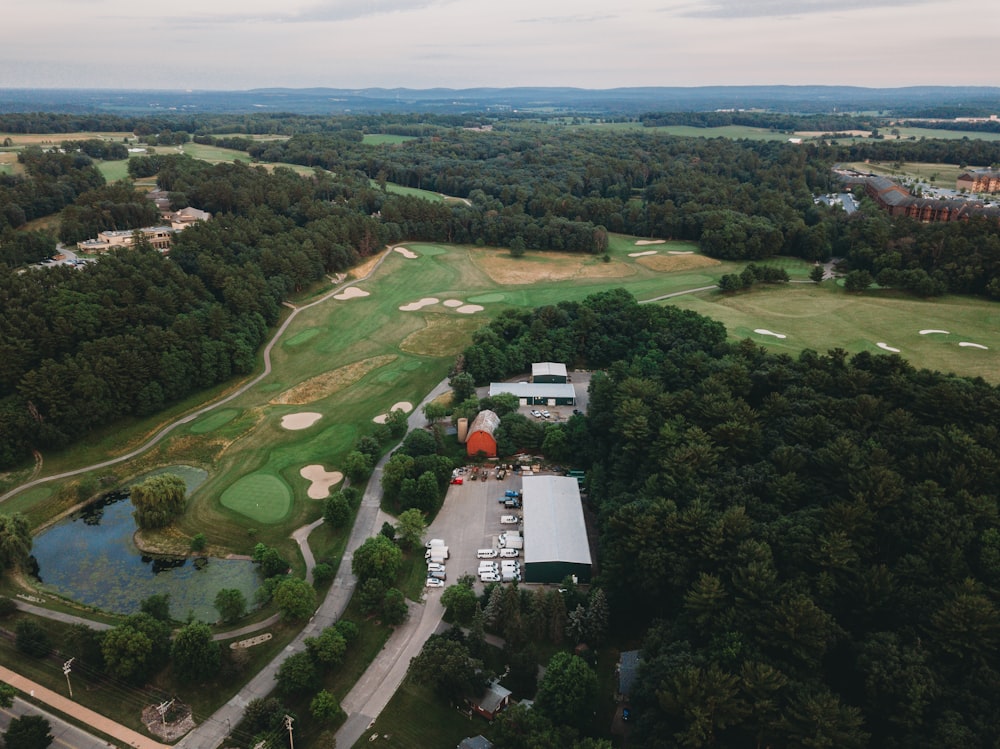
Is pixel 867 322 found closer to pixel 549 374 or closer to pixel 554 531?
pixel 549 374

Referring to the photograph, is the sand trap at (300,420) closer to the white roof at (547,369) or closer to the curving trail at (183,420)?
the curving trail at (183,420)

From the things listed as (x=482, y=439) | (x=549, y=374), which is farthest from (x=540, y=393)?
(x=482, y=439)

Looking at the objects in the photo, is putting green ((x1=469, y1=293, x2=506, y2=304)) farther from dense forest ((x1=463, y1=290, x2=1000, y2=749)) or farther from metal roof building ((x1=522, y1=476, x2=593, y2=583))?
metal roof building ((x1=522, y1=476, x2=593, y2=583))

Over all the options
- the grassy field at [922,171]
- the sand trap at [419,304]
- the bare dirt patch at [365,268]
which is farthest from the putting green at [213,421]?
the grassy field at [922,171]

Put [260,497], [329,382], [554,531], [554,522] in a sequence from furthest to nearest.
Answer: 1. [329,382]
2. [260,497]
3. [554,522]
4. [554,531]

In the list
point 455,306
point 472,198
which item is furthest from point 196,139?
point 455,306

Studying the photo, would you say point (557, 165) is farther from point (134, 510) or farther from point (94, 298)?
point (134, 510)
